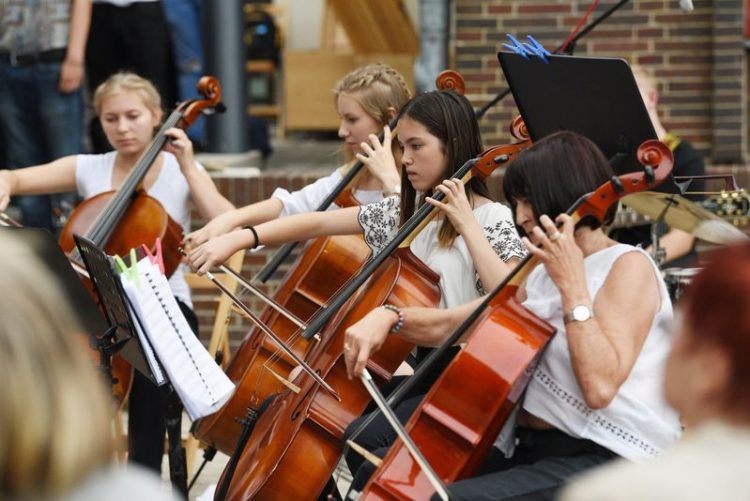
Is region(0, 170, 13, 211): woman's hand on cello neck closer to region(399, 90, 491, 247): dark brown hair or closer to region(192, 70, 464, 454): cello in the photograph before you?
region(192, 70, 464, 454): cello

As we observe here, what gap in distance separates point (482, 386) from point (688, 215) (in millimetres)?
1345

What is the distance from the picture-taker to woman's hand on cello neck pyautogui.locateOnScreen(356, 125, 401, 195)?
361cm

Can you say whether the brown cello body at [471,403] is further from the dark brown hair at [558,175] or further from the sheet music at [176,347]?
the sheet music at [176,347]

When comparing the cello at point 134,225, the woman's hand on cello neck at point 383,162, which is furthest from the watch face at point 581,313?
the cello at point 134,225

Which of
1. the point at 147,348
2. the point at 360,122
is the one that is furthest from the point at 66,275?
the point at 360,122

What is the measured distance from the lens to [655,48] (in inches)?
233

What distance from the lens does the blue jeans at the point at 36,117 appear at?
5473mm

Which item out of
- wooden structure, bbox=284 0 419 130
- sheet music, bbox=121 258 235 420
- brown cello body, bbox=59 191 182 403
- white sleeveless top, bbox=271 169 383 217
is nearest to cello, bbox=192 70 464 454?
white sleeveless top, bbox=271 169 383 217

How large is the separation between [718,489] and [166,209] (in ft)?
9.89

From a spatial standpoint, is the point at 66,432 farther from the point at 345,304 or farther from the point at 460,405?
the point at 345,304

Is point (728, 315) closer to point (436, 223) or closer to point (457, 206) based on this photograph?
point (457, 206)

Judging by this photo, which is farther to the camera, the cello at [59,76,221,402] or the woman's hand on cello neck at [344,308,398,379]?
the cello at [59,76,221,402]

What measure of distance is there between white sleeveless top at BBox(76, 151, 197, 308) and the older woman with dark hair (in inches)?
109

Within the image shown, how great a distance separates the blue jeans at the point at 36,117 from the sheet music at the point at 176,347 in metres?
2.68
